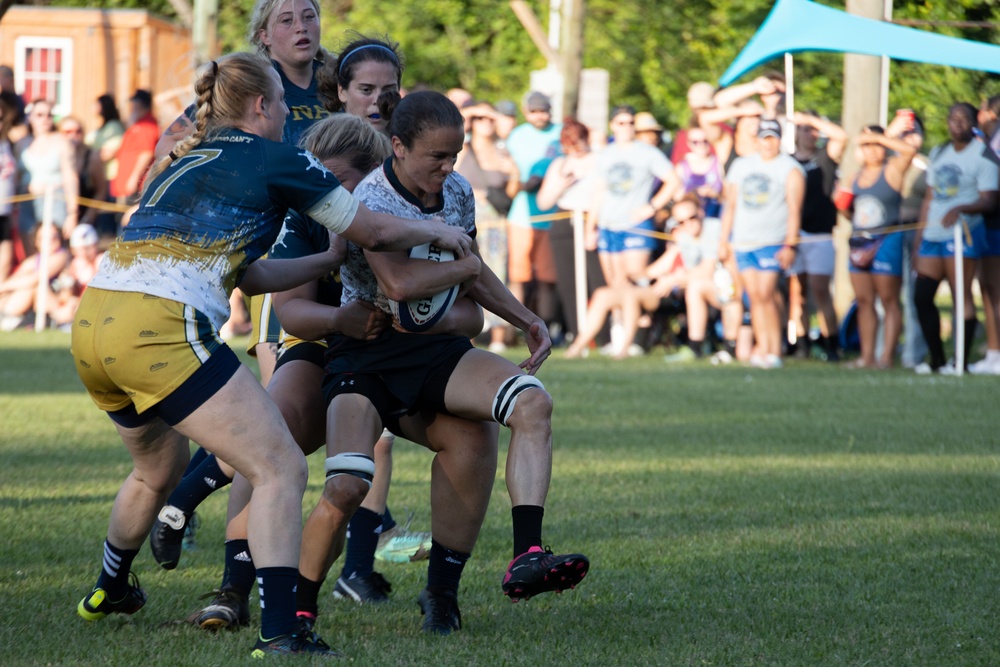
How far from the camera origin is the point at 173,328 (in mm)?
3920

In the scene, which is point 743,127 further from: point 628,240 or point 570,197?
point 570,197

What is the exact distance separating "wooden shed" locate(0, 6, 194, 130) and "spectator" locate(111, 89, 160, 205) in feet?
32.4

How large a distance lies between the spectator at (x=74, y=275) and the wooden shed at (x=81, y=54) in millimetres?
10765

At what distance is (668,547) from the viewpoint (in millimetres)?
5902

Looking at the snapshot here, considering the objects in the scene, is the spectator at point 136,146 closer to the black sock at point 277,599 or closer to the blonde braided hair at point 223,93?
the blonde braided hair at point 223,93

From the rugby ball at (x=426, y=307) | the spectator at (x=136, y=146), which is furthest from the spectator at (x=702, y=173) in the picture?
the rugby ball at (x=426, y=307)

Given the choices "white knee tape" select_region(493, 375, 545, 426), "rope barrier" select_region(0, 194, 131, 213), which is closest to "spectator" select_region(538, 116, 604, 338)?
"rope barrier" select_region(0, 194, 131, 213)

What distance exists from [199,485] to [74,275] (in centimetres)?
1191

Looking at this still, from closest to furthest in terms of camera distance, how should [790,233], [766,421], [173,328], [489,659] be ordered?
[173,328], [489,659], [766,421], [790,233]

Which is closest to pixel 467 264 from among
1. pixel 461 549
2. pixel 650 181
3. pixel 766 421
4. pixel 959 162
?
pixel 461 549

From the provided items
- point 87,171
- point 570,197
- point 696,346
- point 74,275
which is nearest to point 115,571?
point 696,346

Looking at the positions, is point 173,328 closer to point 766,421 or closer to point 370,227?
point 370,227

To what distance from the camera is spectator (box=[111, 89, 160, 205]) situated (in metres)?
16.7

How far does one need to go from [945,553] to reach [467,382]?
2.45 metres
